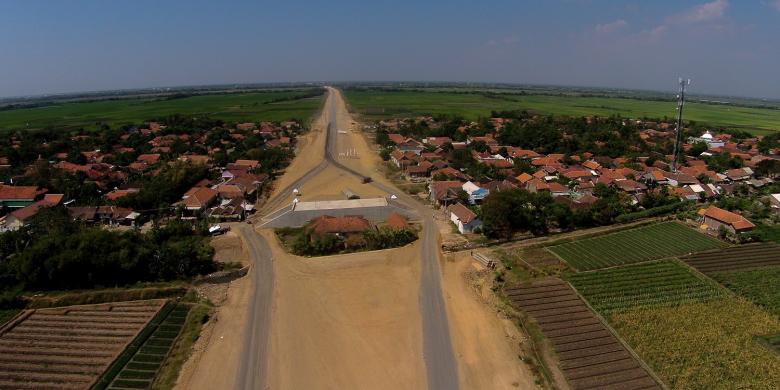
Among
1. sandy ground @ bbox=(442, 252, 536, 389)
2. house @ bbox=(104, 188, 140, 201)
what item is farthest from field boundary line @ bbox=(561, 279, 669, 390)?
house @ bbox=(104, 188, 140, 201)

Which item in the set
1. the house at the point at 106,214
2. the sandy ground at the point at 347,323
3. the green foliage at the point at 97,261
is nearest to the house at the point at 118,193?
the house at the point at 106,214

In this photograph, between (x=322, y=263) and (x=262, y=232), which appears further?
(x=262, y=232)

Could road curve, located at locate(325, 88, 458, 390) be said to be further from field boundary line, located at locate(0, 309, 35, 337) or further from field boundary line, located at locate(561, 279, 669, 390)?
field boundary line, located at locate(0, 309, 35, 337)

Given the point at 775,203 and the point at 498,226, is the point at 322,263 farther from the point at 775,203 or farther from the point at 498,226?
the point at 775,203

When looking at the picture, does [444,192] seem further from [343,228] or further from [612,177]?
[612,177]

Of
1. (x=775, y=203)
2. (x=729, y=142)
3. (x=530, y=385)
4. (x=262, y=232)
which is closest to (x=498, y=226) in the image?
(x=530, y=385)

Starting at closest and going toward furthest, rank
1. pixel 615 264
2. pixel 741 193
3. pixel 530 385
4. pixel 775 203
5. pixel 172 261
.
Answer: pixel 530 385, pixel 172 261, pixel 615 264, pixel 775 203, pixel 741 193
